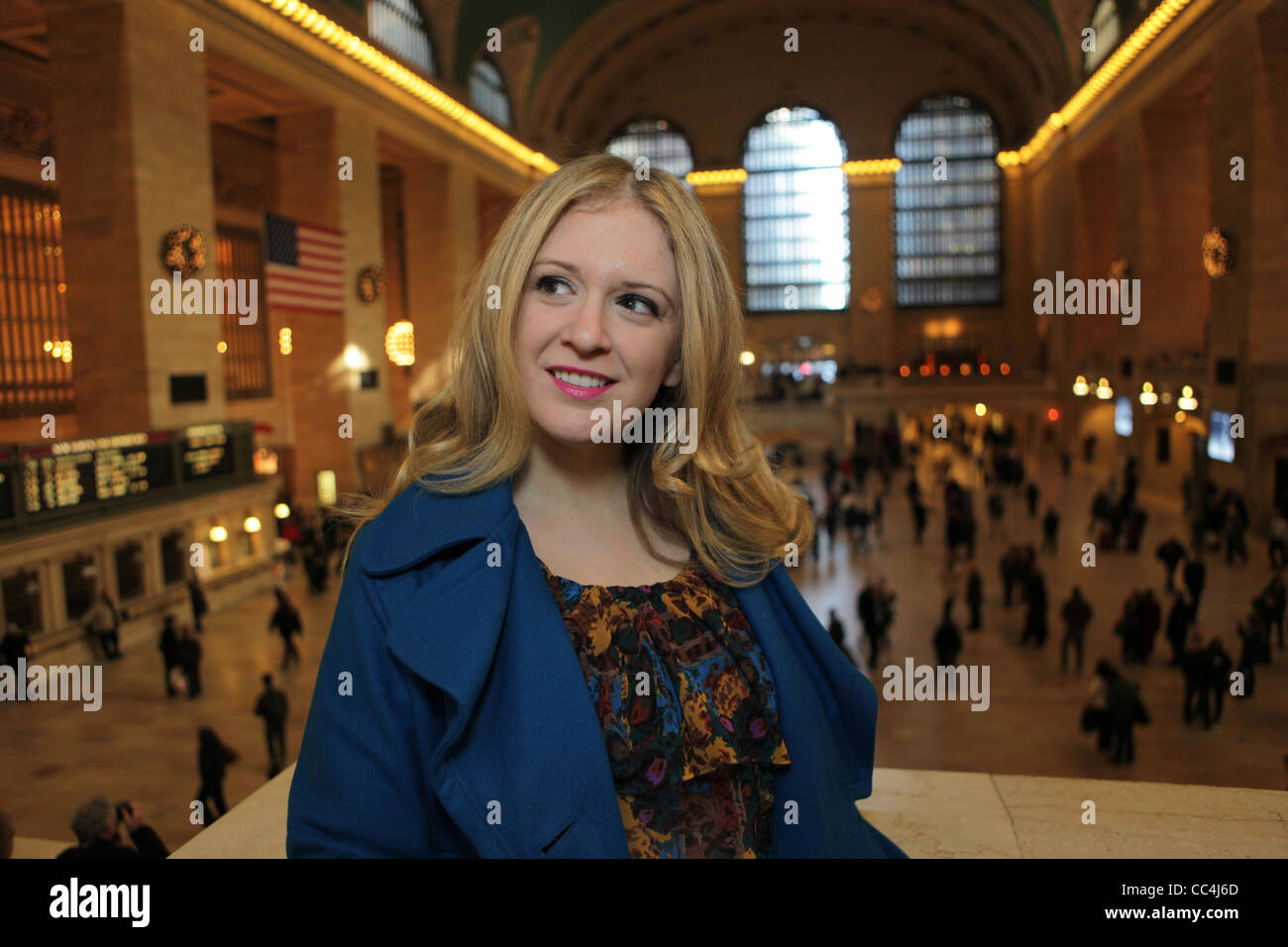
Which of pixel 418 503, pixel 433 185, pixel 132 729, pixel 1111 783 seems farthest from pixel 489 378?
pixel 433 185

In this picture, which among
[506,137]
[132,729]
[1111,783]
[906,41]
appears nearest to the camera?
[1111,783]

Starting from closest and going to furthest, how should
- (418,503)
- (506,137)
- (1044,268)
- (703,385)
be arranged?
1. (418,503)
2. (703,385)
3. (506,137)
4. (1044,268)

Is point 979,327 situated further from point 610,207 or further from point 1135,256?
point 610,207

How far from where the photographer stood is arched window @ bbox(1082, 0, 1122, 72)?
76.5ft

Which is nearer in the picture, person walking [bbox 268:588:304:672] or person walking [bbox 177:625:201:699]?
person walking [bbox 177:625:201:699]

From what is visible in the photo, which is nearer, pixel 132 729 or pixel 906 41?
pixel 132 729

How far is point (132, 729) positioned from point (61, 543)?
2.30 metres

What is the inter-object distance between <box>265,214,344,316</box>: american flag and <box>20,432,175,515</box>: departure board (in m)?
3.28

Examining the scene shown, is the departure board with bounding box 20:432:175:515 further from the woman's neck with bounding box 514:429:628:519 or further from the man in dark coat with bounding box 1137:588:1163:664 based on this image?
the man in dark coat with bounding box 1137:588:1163:664

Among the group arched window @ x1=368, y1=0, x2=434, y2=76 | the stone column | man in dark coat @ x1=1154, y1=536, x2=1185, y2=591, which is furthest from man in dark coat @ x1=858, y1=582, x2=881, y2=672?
arched window @ x1=368, y1=0, x2=434, y2=76

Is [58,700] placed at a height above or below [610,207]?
below

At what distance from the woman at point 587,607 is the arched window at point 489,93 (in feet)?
81.2

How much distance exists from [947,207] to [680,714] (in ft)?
132

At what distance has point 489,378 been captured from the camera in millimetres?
1842
